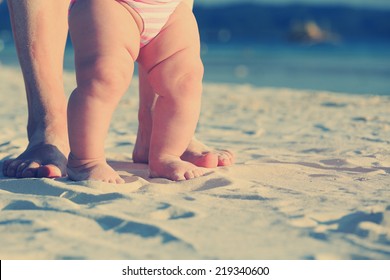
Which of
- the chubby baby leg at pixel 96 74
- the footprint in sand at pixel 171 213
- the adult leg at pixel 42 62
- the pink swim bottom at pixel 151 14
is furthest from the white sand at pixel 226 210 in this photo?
the pink swim bottom at pixel 151 14

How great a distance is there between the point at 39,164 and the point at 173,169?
0.60 meters

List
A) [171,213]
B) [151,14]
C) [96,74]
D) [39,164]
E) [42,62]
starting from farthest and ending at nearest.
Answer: [42,62], [39,164], [151,14], [96,74], [171,213]

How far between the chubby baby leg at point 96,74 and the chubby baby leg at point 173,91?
0.15m

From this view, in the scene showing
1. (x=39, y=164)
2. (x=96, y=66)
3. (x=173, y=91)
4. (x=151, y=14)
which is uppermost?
(x=151, y=14)

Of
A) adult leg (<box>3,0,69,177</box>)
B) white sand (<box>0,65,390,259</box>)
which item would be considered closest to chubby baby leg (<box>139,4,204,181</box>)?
white sand (<box>0,65,390,259</box>)

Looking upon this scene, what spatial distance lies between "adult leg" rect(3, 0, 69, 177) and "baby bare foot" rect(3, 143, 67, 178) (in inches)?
2.5

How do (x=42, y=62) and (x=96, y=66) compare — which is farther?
(x=42, y=62)

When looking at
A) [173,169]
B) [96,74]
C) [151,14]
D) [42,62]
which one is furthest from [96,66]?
[42,62]

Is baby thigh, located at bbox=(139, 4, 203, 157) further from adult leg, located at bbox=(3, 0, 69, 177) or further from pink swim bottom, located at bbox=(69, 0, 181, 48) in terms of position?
adult leg, located at bbox=(3, 0, 69, 177)

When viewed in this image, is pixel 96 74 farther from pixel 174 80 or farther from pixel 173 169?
pixel 173 169

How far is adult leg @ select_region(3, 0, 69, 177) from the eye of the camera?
3.16m

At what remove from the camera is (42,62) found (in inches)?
128

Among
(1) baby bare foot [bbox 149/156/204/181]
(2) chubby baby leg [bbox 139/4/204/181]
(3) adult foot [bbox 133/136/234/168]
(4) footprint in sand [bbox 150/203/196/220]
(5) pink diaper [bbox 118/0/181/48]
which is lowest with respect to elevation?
A: (3) adult foot [bbox 133/136/234/168]

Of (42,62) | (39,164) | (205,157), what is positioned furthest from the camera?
(42,62)
